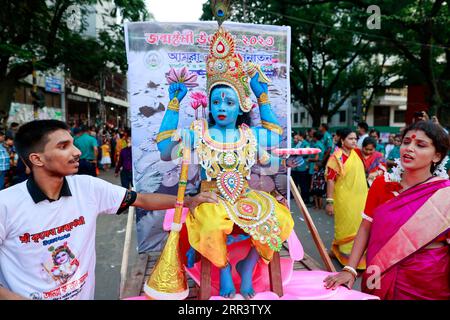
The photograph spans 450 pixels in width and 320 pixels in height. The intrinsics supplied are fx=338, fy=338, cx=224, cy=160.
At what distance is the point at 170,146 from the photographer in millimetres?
2666

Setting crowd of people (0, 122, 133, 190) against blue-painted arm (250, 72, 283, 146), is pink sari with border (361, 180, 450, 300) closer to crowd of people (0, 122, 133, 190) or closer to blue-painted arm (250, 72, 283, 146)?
blue-painted arm (250, 72, 283, 146)

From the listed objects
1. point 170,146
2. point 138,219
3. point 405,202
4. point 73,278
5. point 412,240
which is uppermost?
point 170,146

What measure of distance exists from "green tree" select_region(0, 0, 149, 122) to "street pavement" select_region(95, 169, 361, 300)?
5621 millimetres

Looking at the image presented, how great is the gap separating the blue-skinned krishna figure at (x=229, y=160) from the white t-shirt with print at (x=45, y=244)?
0.76 metres

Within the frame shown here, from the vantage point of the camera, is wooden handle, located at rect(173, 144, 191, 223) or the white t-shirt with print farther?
wooden handle, located at rect(173, 144, 191, 223)

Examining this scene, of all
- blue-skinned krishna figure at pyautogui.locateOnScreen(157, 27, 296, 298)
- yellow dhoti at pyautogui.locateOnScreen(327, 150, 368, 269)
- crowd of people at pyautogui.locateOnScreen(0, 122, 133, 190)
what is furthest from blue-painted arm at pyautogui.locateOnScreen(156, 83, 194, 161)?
crowd of people at pyautogui.locateOnScreen(0, 122, 133, 190)

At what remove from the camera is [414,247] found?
1787 mm

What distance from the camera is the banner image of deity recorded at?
344 centimetres

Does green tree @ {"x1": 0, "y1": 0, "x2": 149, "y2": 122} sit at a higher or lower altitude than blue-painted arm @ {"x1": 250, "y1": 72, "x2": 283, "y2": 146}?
higher

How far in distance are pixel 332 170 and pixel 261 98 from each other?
1.86m

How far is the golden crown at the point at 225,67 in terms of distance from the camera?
8.13 ft

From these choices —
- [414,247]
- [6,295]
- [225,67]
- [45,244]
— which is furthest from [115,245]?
[414,247]
